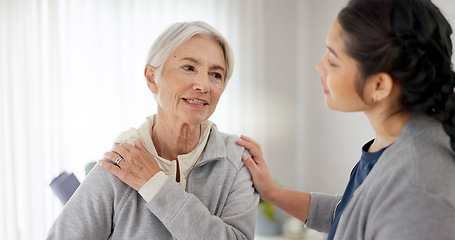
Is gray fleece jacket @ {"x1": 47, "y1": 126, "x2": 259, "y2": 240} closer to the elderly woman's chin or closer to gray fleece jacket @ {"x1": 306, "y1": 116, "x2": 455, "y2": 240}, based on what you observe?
the elderly woman's chin

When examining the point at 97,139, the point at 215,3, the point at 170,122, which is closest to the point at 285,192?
the point at 170,122

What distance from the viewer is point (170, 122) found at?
62.9 inches

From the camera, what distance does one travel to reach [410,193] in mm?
897

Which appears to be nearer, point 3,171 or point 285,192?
point 285,192

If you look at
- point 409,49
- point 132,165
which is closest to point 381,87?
point 409,49

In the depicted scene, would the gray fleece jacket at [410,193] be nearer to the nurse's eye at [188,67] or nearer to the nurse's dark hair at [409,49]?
the nurse's dark hair at [409,49]

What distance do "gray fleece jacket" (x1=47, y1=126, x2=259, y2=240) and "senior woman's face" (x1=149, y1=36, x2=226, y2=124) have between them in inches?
6.6

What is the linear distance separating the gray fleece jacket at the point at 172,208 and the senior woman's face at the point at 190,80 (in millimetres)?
168

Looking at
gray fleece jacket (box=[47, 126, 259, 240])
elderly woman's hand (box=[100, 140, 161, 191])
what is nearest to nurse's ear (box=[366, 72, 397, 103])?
gray fleece jacket (box=[47, 126, 259, 240])

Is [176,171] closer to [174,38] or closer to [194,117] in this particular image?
[194,117]

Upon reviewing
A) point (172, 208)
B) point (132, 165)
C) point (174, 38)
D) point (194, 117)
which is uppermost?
point (174, 38)

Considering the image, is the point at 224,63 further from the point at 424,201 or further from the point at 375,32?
the point at 424,201

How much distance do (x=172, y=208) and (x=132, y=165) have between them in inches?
8.3

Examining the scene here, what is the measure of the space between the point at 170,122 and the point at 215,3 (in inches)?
85.7
